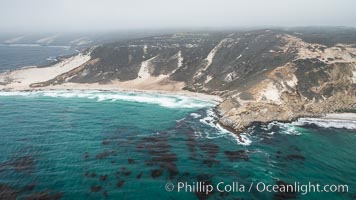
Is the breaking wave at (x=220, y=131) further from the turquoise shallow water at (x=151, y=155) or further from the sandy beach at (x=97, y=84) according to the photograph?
the sandy beach at (x=97, y=84)

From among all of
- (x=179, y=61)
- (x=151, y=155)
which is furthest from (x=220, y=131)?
(x=179, y=61)

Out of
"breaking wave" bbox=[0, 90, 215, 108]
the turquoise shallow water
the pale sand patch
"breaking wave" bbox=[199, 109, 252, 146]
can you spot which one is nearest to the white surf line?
"breaking wave" bbox=[0, 90, 215, 108]

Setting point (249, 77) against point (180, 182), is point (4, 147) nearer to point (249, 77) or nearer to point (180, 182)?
point (180, 182)

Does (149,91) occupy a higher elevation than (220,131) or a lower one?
lower

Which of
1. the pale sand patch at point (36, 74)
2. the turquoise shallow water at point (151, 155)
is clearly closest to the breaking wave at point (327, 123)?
the turquoise shallow water at point (151, 155)

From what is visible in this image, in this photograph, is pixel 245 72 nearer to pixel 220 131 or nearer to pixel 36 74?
pixel 220 131

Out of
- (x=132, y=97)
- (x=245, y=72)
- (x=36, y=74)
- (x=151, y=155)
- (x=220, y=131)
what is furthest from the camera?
(x=36, y=74)

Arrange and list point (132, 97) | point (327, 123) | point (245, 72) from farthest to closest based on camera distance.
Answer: point (245, 72) → point (132, 97) → point (327, 123)
